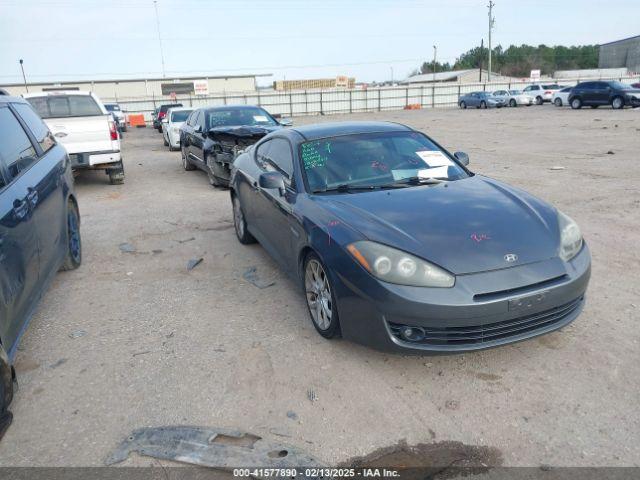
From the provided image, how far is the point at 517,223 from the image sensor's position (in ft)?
11.4

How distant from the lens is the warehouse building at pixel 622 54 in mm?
80312

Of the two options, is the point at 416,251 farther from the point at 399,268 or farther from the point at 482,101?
the point at 482,101

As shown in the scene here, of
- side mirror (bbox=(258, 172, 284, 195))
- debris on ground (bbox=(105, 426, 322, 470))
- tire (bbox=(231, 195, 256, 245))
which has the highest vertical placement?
side mirror (bbox=(258, 172, 284, 195))

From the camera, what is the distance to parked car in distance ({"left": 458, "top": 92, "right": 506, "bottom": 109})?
126 ft

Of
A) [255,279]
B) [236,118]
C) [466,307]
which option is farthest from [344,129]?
[236,118]

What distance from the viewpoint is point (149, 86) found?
Answer: 62281 mm

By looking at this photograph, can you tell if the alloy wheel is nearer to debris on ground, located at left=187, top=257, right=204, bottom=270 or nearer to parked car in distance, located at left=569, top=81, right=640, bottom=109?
debris on ground, located at left=187, top=257, right=204, bottom=270

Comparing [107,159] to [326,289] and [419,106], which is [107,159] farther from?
[419,106]

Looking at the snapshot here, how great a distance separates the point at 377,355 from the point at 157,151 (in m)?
16.7

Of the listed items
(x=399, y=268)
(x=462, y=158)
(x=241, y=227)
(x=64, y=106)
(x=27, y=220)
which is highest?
(x=64, y=106)

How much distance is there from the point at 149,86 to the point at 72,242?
6237 centimetres

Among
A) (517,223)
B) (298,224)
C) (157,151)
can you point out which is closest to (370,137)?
(298,224)

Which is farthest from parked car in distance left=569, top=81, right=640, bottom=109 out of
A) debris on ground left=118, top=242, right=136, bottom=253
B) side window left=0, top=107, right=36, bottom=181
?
side window left=0, top=107, right=36, bottom=181

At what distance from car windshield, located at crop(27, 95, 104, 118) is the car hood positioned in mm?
8049
